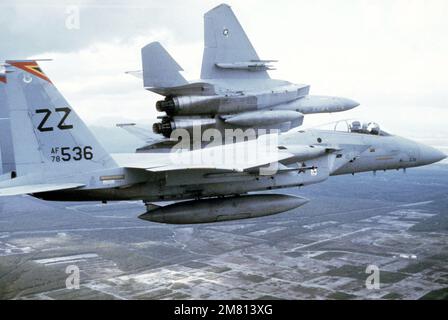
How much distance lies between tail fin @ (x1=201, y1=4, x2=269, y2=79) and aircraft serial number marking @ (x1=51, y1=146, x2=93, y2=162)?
181 inches

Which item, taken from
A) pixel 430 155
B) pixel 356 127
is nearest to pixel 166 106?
pixel 356 127

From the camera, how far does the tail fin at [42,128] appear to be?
11398 millimetres

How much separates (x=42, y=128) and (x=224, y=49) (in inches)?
248

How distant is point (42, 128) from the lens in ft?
38.5

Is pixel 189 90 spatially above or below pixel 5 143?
above

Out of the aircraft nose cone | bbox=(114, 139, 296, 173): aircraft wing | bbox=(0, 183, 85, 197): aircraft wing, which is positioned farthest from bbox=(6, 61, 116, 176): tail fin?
the aircraft nose cone

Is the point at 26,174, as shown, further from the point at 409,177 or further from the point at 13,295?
the point at 409,177

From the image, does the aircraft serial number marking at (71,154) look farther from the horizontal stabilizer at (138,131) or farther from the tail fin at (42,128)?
the horizontal stabilizer at (138,131)

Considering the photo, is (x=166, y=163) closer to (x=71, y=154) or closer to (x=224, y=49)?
(x=71, y=154)

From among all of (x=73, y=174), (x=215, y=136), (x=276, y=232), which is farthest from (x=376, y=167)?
(x=276, y=232)

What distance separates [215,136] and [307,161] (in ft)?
9.89

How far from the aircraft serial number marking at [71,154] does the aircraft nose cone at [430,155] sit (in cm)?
1154

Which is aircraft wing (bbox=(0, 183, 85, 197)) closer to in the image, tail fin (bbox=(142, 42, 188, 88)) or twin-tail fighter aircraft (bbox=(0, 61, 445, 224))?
twin-tail fighter aircraft (bbox=(0, 61, 445, 224))

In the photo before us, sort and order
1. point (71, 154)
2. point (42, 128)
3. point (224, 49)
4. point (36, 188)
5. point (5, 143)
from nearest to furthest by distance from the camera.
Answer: point (36, 188) < point (42, 128) < point (71, 154) < point (5, 143) < point (224, 49)
